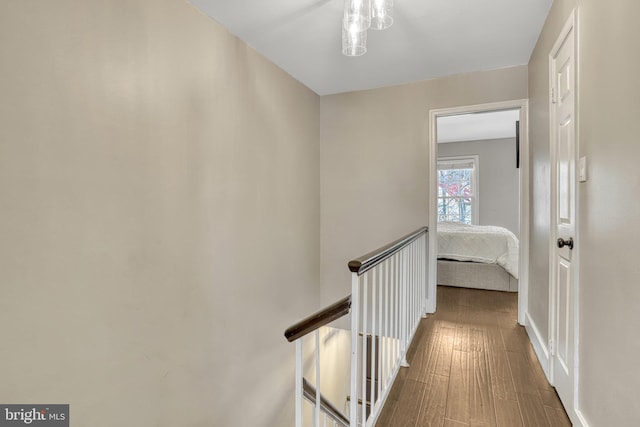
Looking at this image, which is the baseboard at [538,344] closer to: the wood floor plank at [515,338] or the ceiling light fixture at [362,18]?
the wood floor plank at [515,338]

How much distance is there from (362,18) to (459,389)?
2304 millimetres

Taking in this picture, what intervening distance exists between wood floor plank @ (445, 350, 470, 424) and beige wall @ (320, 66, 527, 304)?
142cm

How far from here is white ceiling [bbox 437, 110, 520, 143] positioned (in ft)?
16.7

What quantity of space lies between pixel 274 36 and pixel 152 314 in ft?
7.23

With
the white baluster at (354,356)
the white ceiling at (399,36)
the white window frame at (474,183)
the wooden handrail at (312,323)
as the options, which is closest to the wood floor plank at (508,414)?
the white baluster at (354,356)

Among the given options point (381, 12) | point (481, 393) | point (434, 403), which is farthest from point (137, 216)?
point (481, 393)

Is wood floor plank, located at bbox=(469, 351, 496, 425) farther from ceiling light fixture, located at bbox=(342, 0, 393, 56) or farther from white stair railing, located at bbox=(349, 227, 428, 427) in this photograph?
ceiling light fixture, located at bbox=(342, 0, 393, 56)

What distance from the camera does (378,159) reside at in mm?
3574

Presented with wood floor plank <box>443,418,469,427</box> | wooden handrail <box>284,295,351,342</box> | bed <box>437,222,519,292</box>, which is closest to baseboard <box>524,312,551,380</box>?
wood floor plank <box>443,418,469,427</box>

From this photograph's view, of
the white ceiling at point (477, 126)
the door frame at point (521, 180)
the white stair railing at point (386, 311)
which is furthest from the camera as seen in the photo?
the white ceiling at point (477, 126)

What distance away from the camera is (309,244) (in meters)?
3.66

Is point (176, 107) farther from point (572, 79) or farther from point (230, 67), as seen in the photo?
point (572, 79)

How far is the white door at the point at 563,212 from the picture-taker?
1645mm

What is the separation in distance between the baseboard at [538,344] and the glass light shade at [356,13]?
2.37 m
